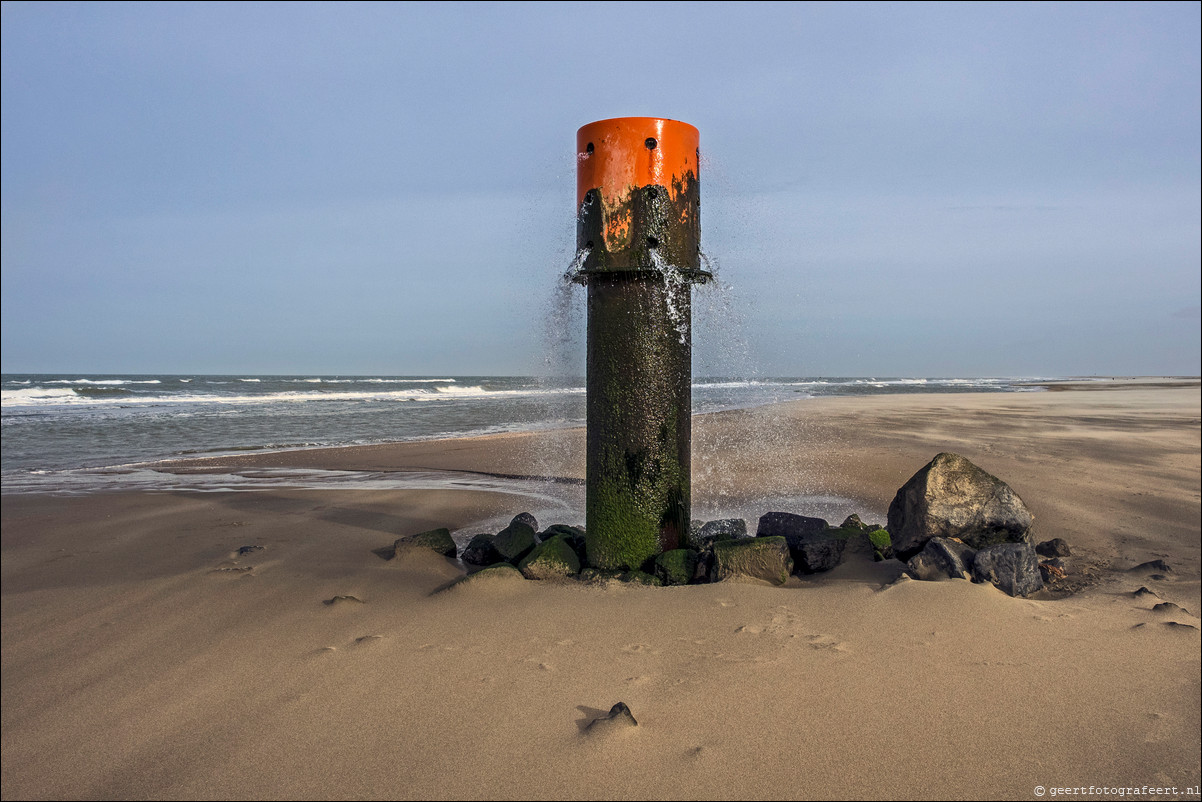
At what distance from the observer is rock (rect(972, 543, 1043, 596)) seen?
3.84 m

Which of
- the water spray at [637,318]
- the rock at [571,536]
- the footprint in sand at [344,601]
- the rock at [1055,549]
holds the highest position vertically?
the water spray at [637,318]

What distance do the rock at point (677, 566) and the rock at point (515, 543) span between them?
0.93 meters

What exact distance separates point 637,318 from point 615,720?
7.43ft

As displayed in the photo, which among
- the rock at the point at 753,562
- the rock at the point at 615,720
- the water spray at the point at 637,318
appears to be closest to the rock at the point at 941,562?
the rock at the point at 753,562

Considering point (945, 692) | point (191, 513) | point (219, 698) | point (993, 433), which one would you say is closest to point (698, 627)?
point (945, 692)

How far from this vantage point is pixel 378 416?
68.6 feet

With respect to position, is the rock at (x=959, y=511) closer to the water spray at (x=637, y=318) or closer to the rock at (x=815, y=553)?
the rock at (x=815, y=553)

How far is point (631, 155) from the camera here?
13.1 ft

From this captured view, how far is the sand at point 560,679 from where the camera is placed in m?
2.23

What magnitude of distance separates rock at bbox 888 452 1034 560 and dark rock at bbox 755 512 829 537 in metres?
0.54

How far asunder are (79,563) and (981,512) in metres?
5.67

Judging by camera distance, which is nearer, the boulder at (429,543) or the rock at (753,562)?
the rock at (753,562)

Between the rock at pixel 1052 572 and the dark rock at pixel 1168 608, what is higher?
the dark rock at pixel 1168 608

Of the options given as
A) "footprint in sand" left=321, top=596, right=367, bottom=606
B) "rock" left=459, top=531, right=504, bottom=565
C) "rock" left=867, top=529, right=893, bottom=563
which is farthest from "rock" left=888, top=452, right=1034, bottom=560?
"footprint in sand" left=321, top=596, right=367, bottom=606
